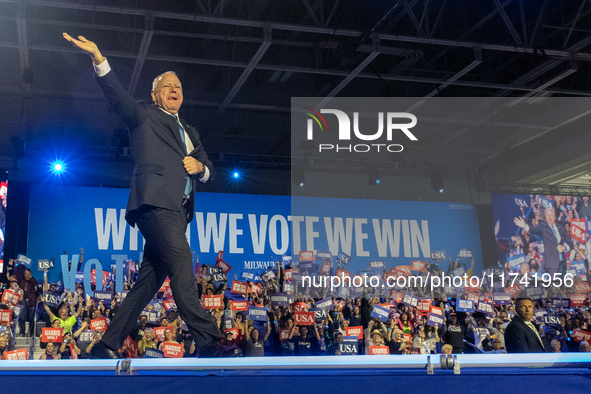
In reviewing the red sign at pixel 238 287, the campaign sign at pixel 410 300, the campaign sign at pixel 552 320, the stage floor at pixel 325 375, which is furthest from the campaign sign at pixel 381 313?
the stage floor at pixel 325 375

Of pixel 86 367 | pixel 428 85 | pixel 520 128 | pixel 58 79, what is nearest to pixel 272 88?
pixel 428 85

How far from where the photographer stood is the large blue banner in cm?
1047

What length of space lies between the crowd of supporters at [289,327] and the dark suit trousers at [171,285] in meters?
3.95

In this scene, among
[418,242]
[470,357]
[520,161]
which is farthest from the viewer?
[520,161]

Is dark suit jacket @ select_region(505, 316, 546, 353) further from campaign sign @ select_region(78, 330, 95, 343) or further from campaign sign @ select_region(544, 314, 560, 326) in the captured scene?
campaign sign @ select_region(78, 330, 95, 343)

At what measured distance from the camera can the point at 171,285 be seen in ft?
6.84

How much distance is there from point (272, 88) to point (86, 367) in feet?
34.9

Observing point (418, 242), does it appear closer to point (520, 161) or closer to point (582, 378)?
point (520, 161)

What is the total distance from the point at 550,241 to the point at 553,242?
7 cm

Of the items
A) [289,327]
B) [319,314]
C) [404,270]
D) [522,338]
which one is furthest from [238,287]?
[522,338]

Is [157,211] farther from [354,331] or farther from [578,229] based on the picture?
[578,229]

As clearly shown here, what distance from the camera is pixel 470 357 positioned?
142cm

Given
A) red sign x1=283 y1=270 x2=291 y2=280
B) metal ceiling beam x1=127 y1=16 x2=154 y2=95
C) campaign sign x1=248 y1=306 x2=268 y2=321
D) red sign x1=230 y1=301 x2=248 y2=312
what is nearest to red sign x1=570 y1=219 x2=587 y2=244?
red sign x1=283 y1=270 x2=291 y2=280

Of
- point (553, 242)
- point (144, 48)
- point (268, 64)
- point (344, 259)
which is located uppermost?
point (268, 64)
